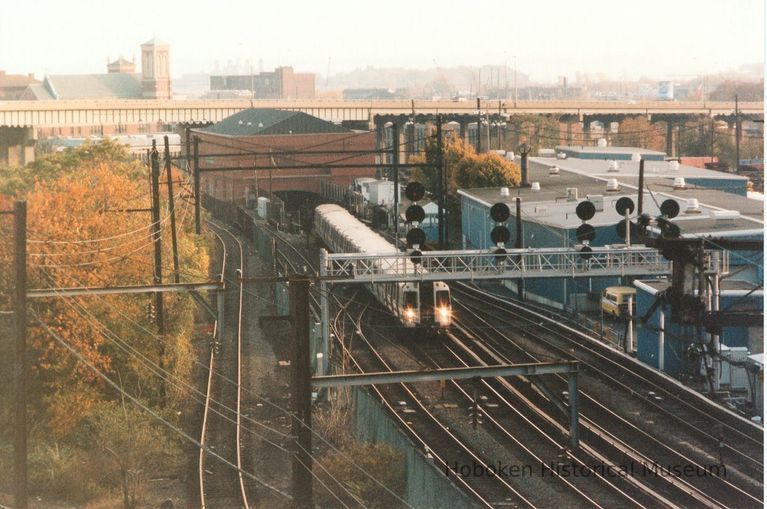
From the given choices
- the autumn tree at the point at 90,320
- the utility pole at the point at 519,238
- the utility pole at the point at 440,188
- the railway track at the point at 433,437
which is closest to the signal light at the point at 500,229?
the railway track at the point at 433,437

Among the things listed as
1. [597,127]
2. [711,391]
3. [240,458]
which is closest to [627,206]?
[711,391]

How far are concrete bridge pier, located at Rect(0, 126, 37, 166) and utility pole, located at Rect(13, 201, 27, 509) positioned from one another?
41113 millimetres

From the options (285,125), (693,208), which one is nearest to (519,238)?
(693,208)

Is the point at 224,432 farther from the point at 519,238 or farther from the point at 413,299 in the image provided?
the point at 519,238

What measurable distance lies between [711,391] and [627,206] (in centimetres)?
306

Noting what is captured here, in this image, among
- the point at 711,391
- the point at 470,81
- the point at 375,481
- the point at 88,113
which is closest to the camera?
the point at 375,481

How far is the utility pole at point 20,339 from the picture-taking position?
851 centimetres

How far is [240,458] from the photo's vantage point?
525 inches

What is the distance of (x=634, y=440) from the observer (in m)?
12.8

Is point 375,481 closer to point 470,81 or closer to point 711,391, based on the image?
point 711,391

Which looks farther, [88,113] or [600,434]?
[88,113]

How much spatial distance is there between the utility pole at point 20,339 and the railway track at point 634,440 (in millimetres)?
5571

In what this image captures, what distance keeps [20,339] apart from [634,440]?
266 inches

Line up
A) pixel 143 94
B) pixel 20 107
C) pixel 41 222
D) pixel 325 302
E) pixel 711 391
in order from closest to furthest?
1. pixel 711 391
2. pixel 325 302
3. pixel 41 222
4. pixel 20 107
5. pixel 143 94
